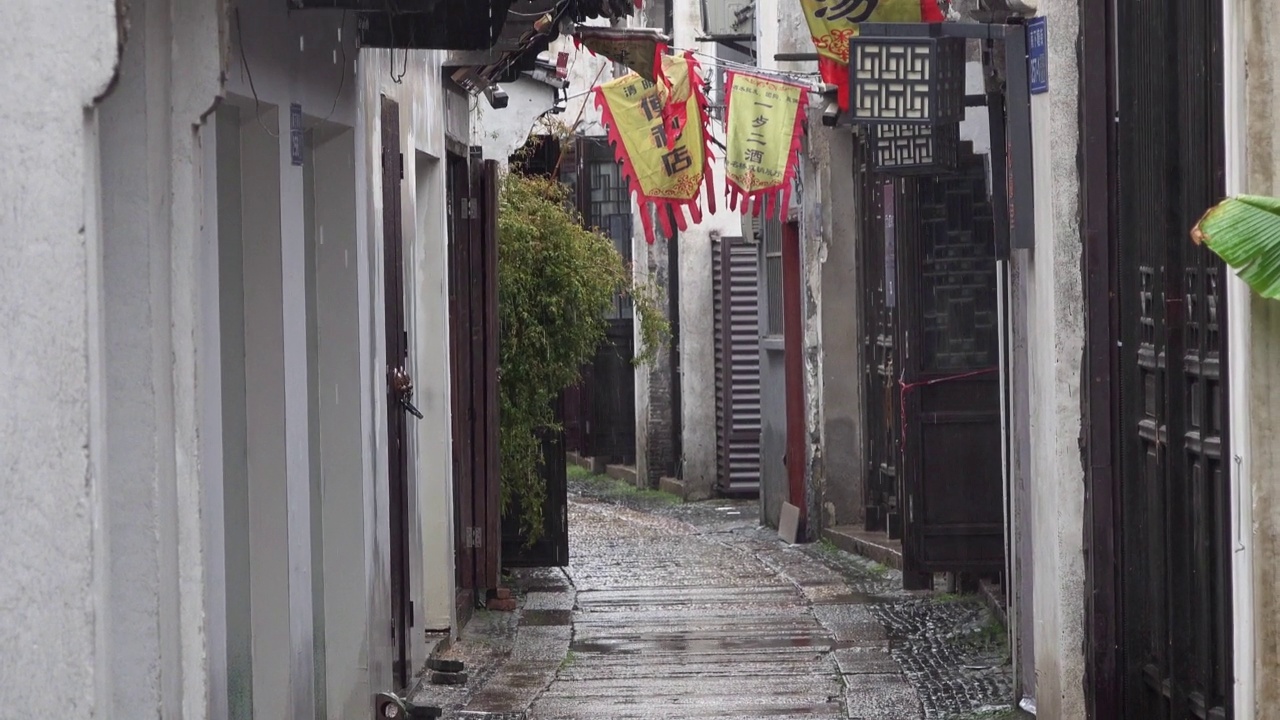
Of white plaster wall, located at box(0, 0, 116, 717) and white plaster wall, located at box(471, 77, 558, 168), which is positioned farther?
white plaster wall, located at box(471, 77, 558, 168)

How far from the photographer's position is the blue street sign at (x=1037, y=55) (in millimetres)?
6801

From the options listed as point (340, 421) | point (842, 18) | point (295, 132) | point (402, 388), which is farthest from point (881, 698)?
point (295, 132)

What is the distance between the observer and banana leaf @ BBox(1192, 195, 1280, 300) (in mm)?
3992

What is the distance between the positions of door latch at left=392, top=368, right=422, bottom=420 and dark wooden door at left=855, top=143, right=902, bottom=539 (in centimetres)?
475

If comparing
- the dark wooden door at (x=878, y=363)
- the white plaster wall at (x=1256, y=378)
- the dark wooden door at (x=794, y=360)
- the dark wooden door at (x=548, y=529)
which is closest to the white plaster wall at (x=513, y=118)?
the dark wooden door at (x=548, y=529)

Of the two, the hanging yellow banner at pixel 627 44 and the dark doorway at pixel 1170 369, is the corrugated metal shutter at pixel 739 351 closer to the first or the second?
the hanging yellow banner at pixel 627 44

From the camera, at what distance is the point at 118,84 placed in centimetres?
425

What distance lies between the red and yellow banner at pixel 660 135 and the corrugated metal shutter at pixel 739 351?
4.67 m

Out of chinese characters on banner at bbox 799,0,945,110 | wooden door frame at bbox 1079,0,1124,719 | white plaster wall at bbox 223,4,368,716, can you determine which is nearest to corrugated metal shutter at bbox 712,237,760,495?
chinese characters on banner at bbox 799,0,945,110

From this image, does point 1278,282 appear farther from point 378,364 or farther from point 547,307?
point 547,307

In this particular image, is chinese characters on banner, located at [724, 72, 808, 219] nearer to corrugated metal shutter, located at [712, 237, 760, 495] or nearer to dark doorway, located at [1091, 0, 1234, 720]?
corrugated metal shutter, located at [712, 237, 760, 495]

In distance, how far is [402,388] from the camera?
833cm

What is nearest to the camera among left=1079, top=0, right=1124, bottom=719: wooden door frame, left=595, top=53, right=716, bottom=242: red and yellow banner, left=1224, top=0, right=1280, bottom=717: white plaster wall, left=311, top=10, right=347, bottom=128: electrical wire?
left=1224, top=0, right=1280, bottom=717: white plaster wall

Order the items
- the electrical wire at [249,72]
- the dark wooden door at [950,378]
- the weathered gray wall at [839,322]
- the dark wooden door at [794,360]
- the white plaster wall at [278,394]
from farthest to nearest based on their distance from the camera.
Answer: the dark wooden door at [794,360], the weathered gray wall at [839,322], the dark wooden door at [950,378], the white plaster wall at [278,394], the electrical wire at [249,72]
